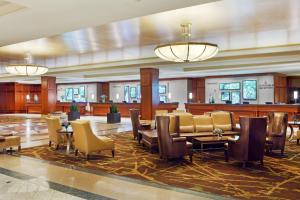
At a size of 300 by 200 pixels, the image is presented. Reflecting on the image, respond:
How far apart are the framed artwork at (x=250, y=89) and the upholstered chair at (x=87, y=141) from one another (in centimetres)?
1371

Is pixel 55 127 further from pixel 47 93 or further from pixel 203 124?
pixel 47 93

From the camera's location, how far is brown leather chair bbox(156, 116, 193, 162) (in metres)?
6.37

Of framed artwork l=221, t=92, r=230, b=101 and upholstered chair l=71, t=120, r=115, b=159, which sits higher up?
framed artwork l=221, t=92, r=230, b=101

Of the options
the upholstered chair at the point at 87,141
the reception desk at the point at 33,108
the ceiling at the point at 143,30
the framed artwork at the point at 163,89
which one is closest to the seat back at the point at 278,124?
the ceiling at the point at 143,30

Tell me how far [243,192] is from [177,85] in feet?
57.9

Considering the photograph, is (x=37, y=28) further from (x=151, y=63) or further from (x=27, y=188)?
(x=151, y=63)

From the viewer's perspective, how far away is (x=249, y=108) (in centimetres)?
1484

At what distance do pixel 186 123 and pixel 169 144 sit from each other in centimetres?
214

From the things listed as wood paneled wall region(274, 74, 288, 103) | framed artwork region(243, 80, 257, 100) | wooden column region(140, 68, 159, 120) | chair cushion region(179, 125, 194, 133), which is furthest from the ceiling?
framed artwork region(243, 80, 257, 100)

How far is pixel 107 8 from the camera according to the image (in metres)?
3.67

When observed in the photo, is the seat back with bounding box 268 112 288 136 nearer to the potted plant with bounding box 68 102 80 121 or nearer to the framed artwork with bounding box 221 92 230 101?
the potted plant with bounding box 68 102 80 121

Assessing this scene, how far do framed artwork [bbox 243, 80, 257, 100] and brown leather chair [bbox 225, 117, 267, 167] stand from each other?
1321 cm

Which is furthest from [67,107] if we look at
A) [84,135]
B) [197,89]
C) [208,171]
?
[208,171]

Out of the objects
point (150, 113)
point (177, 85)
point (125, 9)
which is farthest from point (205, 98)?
point (125, 9)
